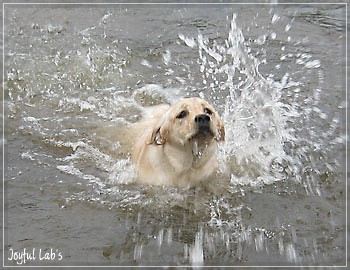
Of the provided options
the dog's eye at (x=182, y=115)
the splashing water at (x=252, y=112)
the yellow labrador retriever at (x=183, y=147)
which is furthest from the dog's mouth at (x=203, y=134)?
the splashing water at (x=252, y=112)

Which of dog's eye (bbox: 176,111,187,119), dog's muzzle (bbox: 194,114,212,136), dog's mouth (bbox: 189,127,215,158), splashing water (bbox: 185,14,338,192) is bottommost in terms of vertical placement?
dog's mouth (bbox: 189,127,215,158)

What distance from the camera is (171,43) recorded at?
8148mm

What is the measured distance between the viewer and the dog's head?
4.78 metres

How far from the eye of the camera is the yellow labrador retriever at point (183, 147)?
483 centimetres

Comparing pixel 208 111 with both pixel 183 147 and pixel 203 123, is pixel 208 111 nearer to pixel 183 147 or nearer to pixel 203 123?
pixel 203 123

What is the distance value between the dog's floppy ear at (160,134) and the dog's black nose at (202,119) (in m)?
0.36

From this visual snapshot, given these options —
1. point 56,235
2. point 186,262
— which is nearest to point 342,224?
point 186,262

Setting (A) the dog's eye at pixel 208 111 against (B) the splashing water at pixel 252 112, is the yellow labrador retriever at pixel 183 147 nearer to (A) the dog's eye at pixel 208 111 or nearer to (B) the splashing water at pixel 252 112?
(A) the dog's eye at pixel 208 111

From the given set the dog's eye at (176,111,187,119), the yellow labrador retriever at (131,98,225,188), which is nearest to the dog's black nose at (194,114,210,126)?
the yellow labrador retriever at (131,98,225,188)

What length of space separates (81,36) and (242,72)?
2471mm

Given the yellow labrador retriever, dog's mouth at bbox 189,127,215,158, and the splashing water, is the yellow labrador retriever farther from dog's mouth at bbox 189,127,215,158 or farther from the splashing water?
the splashing water

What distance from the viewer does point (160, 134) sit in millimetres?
5074

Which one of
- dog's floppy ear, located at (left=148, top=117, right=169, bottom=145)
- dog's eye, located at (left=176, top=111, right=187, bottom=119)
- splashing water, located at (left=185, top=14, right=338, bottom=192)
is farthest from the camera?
splashing water, located at (left=185, top=14, right=338, bottom=192)

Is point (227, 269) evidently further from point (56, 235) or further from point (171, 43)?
point (171, 43)
